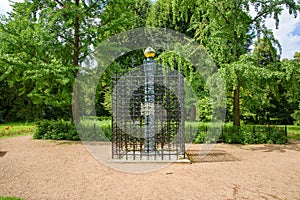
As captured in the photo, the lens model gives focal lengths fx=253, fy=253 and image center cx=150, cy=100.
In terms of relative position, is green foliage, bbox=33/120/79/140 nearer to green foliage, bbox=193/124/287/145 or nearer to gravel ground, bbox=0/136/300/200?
gravel ground, bbox=0/136/300/200

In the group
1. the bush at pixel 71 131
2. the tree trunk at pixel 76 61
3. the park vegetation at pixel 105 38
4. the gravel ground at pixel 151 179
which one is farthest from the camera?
the tree trunk at pixel 76 61

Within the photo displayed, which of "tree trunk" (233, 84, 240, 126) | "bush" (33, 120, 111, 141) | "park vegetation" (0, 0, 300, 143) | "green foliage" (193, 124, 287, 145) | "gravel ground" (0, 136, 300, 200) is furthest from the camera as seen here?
"bush" (33, 120, 111, 141)

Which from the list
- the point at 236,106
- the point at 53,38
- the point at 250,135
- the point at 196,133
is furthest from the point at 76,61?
the point at 250,135

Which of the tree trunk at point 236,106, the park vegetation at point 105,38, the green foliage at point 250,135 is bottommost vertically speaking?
the green foliage at point 250,135

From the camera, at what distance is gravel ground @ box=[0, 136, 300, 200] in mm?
3965

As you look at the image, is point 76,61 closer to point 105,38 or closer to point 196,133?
point 105,38

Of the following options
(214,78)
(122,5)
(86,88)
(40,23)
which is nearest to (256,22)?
(214,78)

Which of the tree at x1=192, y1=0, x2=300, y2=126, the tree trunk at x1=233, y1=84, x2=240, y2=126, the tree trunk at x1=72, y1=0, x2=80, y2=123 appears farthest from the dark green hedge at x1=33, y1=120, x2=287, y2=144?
the tree at x1=192, y1=0, x2=300, y2=126

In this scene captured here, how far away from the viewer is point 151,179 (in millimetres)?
4816

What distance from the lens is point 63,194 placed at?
3953mm

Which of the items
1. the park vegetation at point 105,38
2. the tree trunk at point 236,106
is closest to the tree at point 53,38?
the park vegetation at point 105,38

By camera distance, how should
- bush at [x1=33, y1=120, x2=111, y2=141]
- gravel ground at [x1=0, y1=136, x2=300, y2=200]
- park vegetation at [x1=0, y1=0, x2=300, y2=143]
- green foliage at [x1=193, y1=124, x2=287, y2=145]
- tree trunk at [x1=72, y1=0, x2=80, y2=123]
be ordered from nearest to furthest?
gravel ground at [x1=0, y1=136, x2=300, y2=200]
park vegetation at [x1=0, y1=0, x2=300, y2=143]
green foliage at [x1=193, y1=124, x2=287, y2=145]
bush at [x1=33, y1=120, x2=111, y2=141]
tree trunk at [x1=72, y1=0, x2=80, y2=123]

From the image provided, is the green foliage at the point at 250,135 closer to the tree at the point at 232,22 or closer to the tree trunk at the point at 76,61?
the tree at the point at 232,22

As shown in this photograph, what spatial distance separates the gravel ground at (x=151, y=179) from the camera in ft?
13.0
